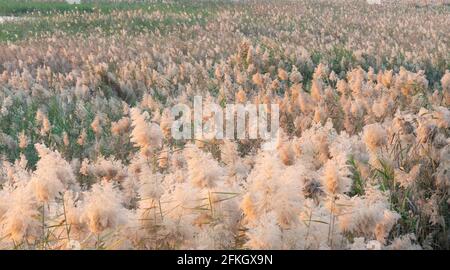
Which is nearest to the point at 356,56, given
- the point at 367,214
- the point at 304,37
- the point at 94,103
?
the point at 304,37

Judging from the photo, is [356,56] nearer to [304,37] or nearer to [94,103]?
[304,37]

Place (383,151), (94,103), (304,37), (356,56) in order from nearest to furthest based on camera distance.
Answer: (383,151)
(94,103)
(356,56)
(304,37)
